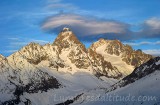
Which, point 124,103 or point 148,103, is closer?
point 148,103

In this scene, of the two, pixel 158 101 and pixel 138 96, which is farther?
pixel 138 96

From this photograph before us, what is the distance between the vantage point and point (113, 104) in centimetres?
19725

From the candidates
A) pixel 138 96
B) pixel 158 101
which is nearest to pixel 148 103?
pixel 158 101

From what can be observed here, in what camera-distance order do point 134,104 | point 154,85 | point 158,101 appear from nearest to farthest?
point 158,101 < point 134,104 < point 154,85

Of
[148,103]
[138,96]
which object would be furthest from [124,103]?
[148,103]

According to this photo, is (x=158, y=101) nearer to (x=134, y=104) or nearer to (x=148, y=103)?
(x=148, y=103)

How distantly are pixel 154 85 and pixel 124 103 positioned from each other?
15.8 meters

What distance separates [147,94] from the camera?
184000mm

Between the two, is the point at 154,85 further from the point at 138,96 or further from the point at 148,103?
the point at 148,103

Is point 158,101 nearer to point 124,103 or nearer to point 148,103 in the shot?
point 148,103

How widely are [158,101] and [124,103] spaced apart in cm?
2712

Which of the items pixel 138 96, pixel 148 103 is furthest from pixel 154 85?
pixel 148 103

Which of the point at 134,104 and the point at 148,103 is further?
the point at 134,104

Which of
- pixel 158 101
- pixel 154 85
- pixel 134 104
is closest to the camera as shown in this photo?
pixel 158 101
